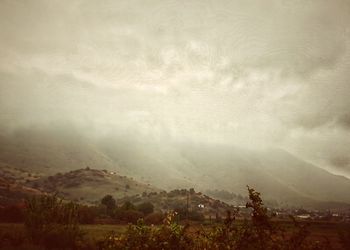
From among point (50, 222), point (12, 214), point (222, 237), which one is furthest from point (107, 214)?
point (222, 237)

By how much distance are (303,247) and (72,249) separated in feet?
88.7

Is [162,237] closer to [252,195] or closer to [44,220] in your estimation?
[252,195]

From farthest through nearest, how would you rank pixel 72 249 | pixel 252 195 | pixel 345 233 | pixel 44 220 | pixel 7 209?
pixel 7 209, pixel 72 249, pixel 44 220, pixel 345 233, pixel 252 195

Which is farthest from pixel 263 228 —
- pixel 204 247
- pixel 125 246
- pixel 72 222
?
pixel 72 222

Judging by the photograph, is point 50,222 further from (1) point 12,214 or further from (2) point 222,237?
(1) point 12,214

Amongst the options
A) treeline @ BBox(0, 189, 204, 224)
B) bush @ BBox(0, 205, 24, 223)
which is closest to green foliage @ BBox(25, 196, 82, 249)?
treeline @ BBox(0, 189, 204, 224)

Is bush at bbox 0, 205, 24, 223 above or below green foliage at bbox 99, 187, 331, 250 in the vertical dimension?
below

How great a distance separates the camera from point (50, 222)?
3203cm

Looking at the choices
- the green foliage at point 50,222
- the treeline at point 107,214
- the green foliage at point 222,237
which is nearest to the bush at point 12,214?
the treeline at point 107,214

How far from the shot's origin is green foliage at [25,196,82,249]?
31641 mm

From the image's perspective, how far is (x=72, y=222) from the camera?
3303cm

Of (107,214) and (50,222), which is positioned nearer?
(50,222)

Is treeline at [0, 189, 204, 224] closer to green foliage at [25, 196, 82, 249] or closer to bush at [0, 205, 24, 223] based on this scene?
bush at [0, 205, 24, 223]

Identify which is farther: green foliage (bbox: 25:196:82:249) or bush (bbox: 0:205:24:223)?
bush (bbox: 0:205:24:223)
